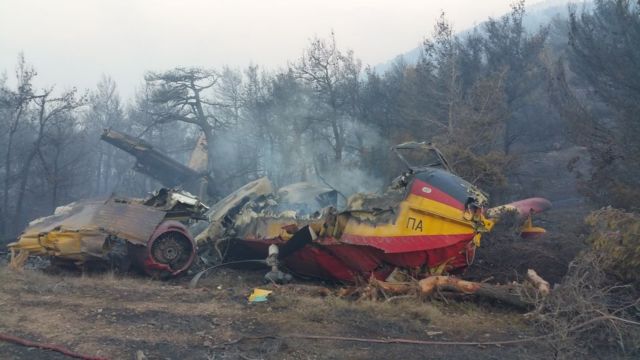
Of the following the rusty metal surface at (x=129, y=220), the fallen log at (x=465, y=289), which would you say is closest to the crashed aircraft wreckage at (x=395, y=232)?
the fallen log at (x=465, y=289)

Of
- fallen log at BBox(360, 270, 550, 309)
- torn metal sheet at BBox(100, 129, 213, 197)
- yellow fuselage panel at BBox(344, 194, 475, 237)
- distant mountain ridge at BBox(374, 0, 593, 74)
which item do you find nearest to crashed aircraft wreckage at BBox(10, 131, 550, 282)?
yellow fuselage panel at BBox(344, 194, 475, 237)

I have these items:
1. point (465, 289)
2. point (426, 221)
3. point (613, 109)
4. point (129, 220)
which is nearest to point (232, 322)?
point (465, 289)

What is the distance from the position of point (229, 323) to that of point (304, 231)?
2.84m

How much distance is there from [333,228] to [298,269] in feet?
4.78

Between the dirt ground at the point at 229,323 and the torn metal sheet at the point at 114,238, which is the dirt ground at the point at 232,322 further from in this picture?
the torn metal sheet at the point at 114,238

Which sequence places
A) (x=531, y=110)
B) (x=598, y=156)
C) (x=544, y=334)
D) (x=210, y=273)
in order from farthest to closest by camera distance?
(x=531, y=110) < (x=598, y=156) < (x=210, y=273) < (x=544, y=334)

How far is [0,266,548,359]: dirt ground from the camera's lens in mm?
4984

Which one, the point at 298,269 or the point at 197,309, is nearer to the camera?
the point at 197,309

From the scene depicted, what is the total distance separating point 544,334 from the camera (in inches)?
218

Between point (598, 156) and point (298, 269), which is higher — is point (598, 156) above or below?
above

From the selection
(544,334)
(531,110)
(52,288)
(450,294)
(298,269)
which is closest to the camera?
(544,334)

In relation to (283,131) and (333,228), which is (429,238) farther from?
(283,131)

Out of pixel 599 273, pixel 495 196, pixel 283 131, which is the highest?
pixel 283 131

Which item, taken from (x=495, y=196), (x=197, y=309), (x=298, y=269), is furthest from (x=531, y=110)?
(x=197, y=309)
